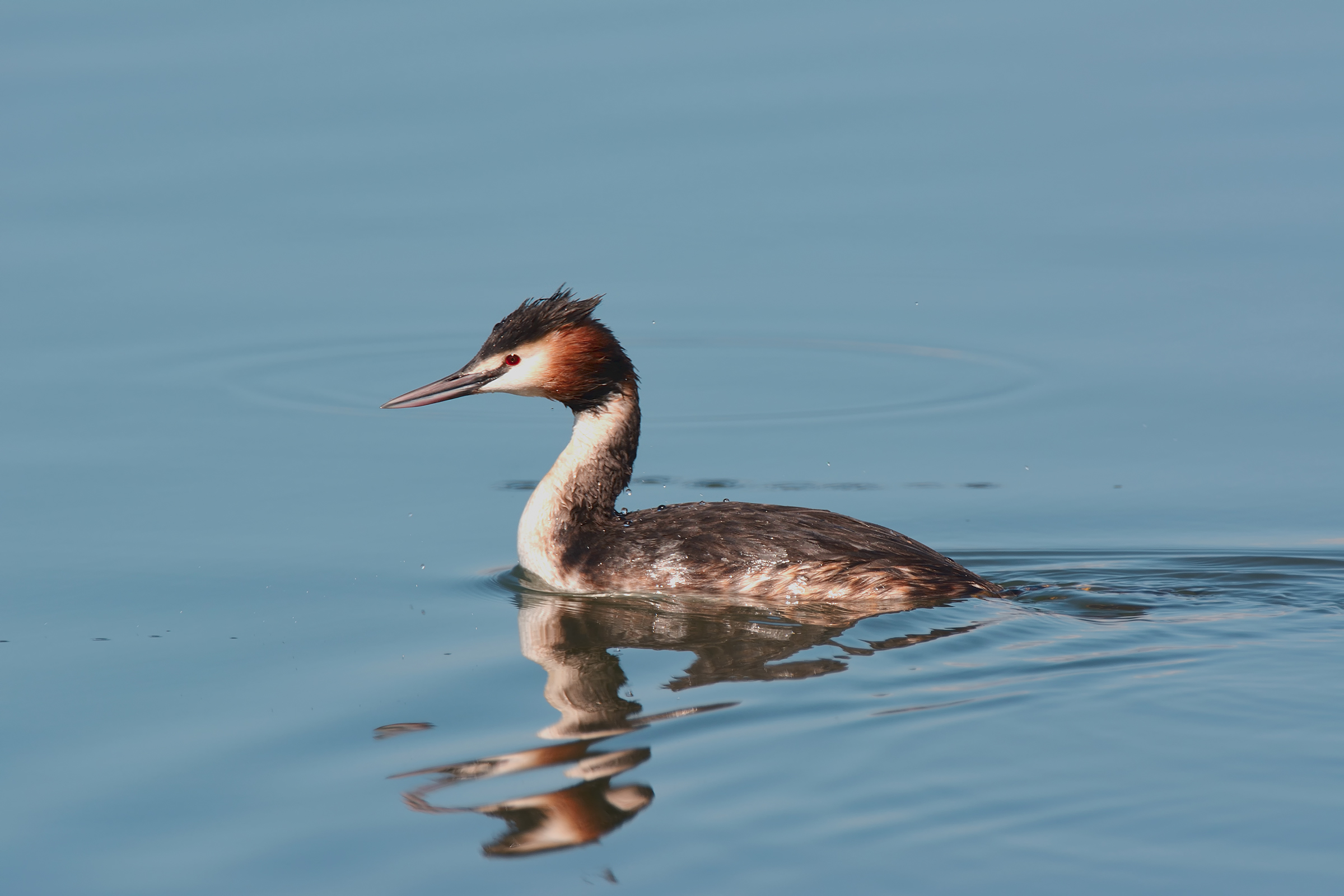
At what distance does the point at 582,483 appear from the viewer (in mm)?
9461

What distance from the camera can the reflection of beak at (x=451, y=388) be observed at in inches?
375

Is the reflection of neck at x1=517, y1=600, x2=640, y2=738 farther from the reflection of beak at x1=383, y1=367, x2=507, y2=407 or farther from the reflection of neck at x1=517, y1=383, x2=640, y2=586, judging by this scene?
the reflection of beak at x1=383, y1=367, x2=507, y2=407

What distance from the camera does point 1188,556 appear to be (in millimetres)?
9492

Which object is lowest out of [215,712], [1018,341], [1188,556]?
[215,712]

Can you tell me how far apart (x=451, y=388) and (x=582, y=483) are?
89cm

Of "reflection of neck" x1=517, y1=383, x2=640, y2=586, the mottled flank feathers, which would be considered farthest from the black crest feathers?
the mottled flank feathers

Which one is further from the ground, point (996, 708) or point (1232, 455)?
point (1232, 455)

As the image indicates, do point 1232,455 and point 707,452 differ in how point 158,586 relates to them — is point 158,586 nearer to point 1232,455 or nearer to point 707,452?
point 707,452

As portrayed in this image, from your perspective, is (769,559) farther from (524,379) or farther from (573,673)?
(524,379)

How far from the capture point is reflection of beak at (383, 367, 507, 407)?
31.3 feet

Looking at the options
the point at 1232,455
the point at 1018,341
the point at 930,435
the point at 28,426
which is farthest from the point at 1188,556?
the point at 28,426

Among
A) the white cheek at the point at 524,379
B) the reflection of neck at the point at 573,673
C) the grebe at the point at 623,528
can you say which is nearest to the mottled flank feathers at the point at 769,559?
the grebe at the point at 623,528

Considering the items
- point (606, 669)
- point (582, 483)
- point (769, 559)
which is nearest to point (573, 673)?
point (606, 669)

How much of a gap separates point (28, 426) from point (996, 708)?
7.30 m
